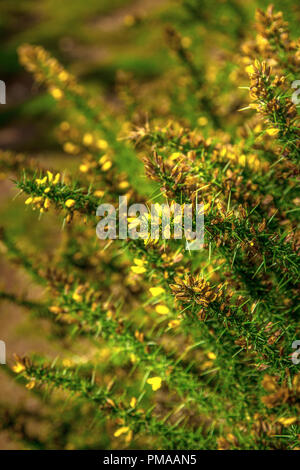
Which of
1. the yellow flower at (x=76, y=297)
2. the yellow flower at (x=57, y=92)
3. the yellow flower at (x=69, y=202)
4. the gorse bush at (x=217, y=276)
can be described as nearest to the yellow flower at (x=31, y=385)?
the gorse bush at (x=217, y=276)

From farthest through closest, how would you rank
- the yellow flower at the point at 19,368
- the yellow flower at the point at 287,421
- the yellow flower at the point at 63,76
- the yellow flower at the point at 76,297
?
the yellow flower at the point at 63,76, the yellow flower at the point at 76,297, the yellow flower at the point at 19,368, the yellow flower at the point at 287,421

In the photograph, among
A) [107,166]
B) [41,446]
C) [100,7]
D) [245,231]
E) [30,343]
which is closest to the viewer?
[245,231]

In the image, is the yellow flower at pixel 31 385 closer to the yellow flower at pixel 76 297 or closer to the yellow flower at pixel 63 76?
the yellow flower at pixel 76 297

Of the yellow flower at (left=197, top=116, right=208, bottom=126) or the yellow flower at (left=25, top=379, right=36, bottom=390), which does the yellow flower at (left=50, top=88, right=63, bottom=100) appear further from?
the yellow flower at (left=25, top=379, right=36, bottom=390)

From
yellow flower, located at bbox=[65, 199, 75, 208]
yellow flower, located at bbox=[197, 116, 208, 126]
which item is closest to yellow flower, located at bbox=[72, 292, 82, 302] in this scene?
yellow flower, located at bbox=[65, 199, 75, 208]

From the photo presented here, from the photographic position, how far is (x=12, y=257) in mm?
2270

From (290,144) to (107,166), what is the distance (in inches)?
30.4

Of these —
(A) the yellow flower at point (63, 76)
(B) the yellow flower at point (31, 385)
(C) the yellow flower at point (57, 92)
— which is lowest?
(B) the yellow flower at point (31, 385)

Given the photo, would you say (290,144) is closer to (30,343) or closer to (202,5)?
(202,5)

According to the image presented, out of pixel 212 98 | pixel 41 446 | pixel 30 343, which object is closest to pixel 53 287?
pixel 41 446

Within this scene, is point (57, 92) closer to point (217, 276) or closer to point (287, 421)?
point (217, 276)

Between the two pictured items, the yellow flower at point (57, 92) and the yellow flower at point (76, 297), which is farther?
the yellow flower at point (57, 92)

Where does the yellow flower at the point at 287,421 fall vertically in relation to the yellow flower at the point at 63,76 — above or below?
below

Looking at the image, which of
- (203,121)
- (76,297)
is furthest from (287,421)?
(203,121)
